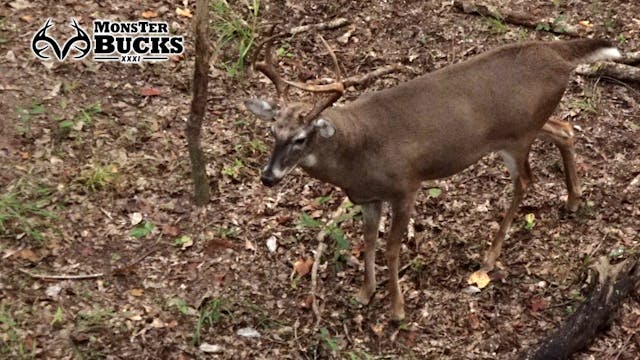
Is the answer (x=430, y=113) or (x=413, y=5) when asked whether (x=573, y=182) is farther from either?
(x=413, y=5)

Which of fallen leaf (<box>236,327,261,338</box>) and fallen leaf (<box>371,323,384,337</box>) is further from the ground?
fallen leaf (<box>236,327,261,338</box>)

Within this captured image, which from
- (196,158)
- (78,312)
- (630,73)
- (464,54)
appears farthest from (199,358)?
(630,73)

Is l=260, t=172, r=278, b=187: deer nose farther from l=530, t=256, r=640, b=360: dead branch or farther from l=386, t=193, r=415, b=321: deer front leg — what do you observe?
l=530, t=256, r=640, b=360: dead branch

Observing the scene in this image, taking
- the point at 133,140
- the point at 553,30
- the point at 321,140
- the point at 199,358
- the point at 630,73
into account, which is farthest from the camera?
the point at 553,30

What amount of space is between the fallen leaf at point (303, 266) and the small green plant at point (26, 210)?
1891 millimetres

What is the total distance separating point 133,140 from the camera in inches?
290

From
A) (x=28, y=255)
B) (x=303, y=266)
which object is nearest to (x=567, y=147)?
(x=303, y=266)

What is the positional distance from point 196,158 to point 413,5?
3.33 meters

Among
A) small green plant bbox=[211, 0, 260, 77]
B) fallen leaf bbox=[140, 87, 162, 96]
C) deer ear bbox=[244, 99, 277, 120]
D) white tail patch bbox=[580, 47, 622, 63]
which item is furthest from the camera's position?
small green plant bbox=[211, 0, 260, 77]

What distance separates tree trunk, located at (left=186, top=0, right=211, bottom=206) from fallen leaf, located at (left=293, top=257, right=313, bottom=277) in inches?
37.0

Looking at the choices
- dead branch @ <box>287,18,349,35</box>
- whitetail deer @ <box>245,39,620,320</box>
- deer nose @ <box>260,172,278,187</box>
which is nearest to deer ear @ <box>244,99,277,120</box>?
whitetail deer @ <box>245,39,620,320</box>

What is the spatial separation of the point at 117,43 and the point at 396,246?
369 centimetres

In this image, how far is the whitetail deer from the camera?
5.78m

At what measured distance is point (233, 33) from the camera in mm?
8328
